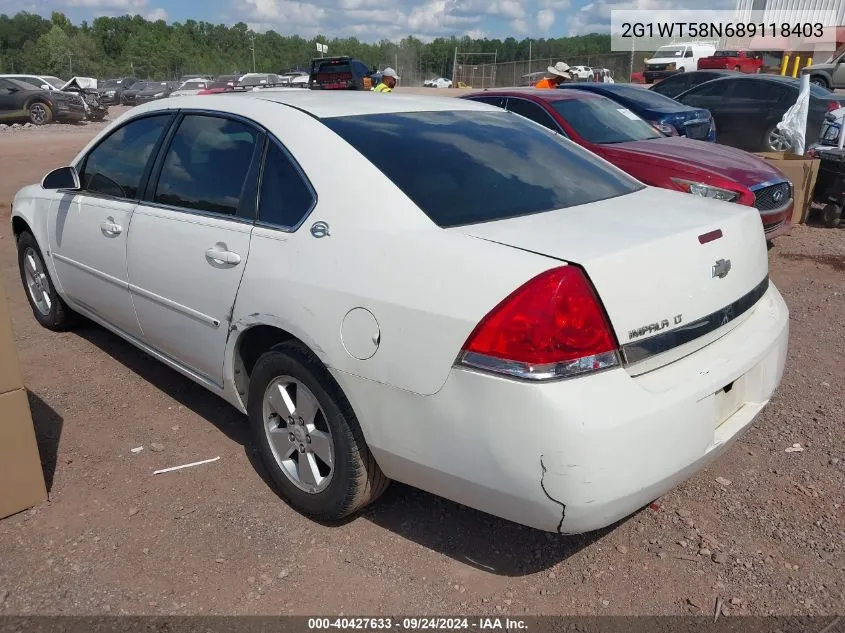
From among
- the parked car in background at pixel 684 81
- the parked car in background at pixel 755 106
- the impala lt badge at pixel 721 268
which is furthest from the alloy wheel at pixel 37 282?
the parked car in background at pixel 684 81

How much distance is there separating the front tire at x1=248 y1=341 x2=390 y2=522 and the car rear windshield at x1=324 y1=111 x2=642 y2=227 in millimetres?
759

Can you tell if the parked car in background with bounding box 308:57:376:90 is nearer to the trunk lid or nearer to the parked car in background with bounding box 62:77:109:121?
the trunk lid

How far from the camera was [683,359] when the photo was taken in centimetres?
239

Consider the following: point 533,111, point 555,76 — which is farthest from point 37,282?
point 555,76

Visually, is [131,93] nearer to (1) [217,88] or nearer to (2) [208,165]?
(1) [217,88]

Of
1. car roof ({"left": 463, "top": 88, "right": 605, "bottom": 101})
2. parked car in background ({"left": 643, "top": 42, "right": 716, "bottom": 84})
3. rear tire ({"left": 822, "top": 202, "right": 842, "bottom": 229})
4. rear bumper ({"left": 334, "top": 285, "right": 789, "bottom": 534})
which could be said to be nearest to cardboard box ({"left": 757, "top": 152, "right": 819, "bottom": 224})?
rear tire ({"left": 822, "top": 202, "right": 842, "bottom": 229})

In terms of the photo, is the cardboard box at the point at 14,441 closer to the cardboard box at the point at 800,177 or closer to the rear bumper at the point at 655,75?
the cardboard box at the point at 800,177

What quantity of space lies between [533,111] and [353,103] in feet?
16.4

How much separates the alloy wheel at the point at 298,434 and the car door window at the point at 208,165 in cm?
81

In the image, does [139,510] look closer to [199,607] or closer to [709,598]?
[199,607]

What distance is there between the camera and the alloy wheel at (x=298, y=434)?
2.76 metres

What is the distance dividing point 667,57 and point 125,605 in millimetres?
37851

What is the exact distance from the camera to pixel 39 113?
77.7ft

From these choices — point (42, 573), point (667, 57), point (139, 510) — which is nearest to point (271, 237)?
point (139, 510)
